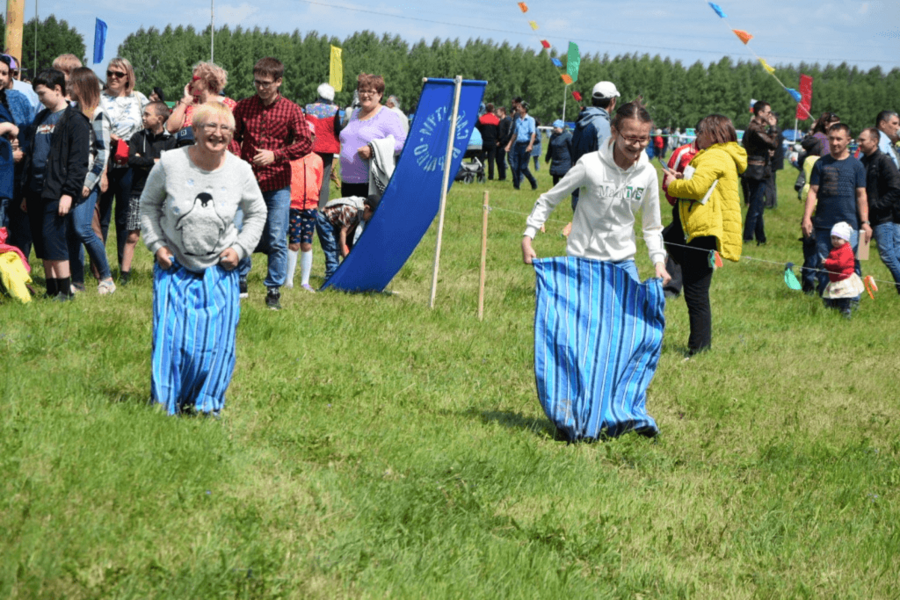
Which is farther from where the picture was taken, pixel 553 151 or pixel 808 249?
pixel 553 151

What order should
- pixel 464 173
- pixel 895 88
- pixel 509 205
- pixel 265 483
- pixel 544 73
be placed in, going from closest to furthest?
pixel 265 483, pixel 509 205, pixel 464 173, pixel 544 73, pixel 895 88

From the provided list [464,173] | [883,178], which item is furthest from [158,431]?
[464,173]

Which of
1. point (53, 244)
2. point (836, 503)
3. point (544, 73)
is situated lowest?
point (836, 503)

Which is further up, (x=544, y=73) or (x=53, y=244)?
(x=544, y=73)

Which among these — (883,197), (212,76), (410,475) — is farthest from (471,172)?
(410,475)

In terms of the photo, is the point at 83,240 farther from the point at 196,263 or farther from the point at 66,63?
the point at 196,263

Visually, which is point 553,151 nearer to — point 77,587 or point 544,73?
point 77,587

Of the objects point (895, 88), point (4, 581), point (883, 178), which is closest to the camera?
point (4, 581)

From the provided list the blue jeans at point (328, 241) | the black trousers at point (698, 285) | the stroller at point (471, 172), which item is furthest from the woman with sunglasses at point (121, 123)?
the stroller at point (471, 172)

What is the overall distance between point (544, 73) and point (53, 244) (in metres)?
124

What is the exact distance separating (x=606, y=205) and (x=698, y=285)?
2712 mm

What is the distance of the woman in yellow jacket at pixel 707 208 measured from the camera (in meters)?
7.98

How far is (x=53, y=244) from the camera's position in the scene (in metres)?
7.86

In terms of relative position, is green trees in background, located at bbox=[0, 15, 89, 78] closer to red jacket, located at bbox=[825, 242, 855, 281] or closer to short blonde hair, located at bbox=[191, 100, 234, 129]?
red jacket, located at bbox=[825, 242, 855, 281]
